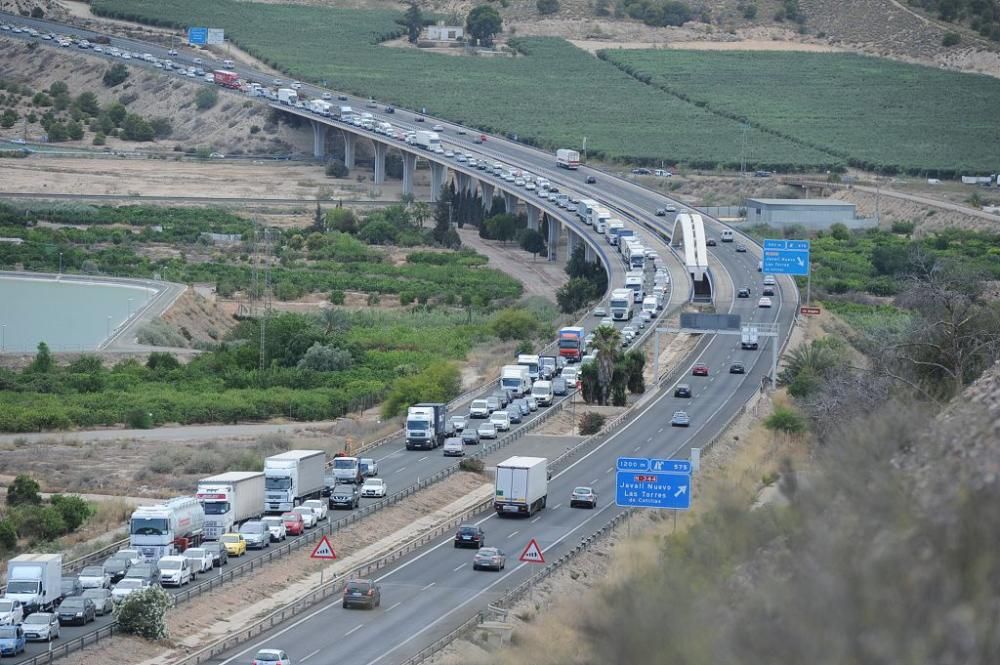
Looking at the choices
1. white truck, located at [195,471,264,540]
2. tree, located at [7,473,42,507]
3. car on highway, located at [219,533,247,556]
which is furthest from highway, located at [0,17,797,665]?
tree, located at [7,473,42,507]

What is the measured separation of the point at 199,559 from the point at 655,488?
11.0 m

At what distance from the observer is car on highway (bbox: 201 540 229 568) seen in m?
45.3

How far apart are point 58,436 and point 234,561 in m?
24.8

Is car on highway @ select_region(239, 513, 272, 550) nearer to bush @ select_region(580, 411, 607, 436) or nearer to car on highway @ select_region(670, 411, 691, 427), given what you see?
bush @ select_region(580, 411, 607, 436)

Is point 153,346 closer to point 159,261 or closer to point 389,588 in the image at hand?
point 159,261

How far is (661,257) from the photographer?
114250 mm

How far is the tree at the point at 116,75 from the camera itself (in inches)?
7249

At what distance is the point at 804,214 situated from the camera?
14050 cm

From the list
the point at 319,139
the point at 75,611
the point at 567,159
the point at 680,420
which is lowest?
the point at 319,139

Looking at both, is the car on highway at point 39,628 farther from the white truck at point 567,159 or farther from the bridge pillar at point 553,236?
the white truck at point 567,159

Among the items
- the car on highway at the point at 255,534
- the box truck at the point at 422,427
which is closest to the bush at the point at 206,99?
the box truck at the point at 422,427

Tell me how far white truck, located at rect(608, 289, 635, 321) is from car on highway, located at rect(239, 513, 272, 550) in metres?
47.2

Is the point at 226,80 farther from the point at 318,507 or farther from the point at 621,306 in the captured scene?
the point at 318,507

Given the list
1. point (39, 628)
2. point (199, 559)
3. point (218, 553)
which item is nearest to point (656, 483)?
point (218, 553)
